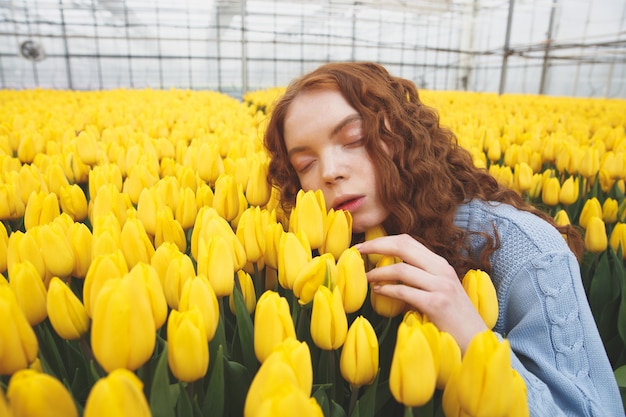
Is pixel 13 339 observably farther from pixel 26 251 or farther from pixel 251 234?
pixel 251 234

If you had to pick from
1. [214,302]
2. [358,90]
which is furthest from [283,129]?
[214,302]

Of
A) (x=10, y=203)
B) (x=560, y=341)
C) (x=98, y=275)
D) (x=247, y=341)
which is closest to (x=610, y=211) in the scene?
(x=560, y=341)

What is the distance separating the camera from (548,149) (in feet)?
7.27

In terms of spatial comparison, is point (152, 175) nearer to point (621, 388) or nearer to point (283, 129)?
point (283, 129)

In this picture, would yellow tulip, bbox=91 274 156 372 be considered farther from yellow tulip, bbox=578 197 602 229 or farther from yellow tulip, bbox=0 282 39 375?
yellow tulip, bbox=578 197 602 229

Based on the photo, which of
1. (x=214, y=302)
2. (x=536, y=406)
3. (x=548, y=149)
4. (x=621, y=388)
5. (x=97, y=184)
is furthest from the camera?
(x=548, y=149)

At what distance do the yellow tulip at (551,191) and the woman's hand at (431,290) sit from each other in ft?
3.23

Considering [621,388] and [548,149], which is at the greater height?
[548,149]

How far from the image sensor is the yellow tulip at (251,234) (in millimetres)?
920

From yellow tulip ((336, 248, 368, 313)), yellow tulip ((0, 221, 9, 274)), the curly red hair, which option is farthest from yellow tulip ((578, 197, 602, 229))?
yellow tulip ((0, 221, 9, 274))

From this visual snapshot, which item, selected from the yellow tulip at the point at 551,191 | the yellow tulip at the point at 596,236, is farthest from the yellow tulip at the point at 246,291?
the yellow tulip at the point at 551,191

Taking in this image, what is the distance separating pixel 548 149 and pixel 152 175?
6.01ft

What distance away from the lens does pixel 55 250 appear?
80 cm

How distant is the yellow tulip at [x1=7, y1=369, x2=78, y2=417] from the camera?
0.47 m
